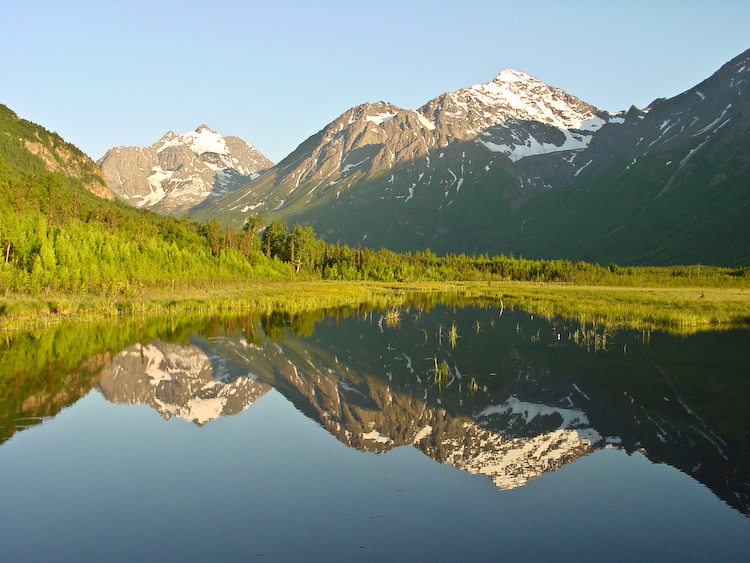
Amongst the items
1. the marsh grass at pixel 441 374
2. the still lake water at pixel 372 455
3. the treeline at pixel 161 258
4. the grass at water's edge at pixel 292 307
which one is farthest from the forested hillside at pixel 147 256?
the marsh grass at pixel 441 374

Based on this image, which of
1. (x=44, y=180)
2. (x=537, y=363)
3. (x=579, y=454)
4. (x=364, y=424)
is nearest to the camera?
(x=579, y=454)

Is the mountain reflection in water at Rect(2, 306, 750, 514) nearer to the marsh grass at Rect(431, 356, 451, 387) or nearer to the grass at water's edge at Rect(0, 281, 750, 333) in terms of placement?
the marsh grass at Rect(431, 356, 451, 387)

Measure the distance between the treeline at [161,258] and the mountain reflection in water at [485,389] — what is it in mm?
31803

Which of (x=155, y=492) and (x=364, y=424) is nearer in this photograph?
(x=155, y=492)

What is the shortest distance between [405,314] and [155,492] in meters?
50.9

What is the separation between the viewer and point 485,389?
27891mm

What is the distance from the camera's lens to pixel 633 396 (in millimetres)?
26234

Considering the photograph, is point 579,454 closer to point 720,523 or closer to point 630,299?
point 720,523

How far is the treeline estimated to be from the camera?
225 ft

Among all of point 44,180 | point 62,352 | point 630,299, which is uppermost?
point 44,180

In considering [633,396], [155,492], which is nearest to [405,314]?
[633,396]

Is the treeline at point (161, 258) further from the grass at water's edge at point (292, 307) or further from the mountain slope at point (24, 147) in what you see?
the mountain slope at point (24, 147)

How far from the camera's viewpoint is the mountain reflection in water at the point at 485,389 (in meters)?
19.4

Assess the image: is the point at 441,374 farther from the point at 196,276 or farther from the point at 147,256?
the point at 147,256
